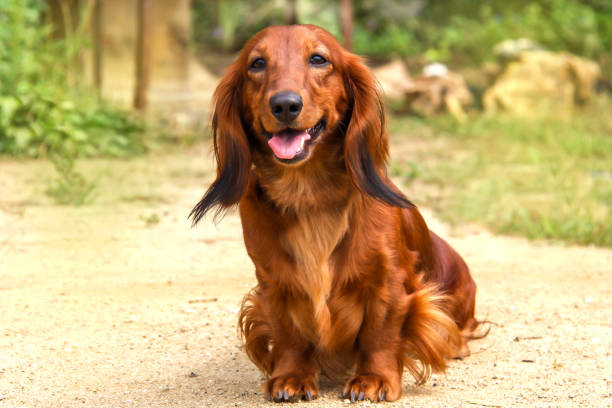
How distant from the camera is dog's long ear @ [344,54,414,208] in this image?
2818 mm

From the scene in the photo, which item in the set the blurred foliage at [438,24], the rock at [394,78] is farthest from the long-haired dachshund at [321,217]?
the blurred foliage at [438,24]

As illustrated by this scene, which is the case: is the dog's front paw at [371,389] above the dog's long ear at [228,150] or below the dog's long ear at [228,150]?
below

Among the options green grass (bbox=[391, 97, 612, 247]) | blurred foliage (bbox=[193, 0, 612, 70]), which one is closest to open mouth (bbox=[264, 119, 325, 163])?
green grass (bbox=[391, 97, 612, 247])

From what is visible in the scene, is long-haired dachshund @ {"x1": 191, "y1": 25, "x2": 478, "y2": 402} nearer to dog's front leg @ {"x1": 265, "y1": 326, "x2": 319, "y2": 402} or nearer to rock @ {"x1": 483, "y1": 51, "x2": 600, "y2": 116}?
dog's front leg @ {"x1": 265, "y1": 326, "x2": 319, "y2": 402}

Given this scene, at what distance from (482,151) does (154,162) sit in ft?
8.79

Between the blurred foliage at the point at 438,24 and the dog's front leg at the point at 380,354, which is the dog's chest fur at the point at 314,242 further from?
the blurred foliage at the point at 438,24

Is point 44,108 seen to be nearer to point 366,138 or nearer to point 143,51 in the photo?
point 143,51

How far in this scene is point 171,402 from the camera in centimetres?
290

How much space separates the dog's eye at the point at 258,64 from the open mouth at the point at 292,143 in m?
0.23

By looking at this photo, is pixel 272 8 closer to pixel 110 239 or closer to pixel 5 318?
pixel 110 239

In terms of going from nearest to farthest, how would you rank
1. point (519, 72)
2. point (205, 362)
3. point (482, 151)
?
point (205, 362), point (482, 151), point (519, 72)

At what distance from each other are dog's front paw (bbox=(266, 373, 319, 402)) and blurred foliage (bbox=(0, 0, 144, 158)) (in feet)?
12.3

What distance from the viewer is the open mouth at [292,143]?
2.73 meters

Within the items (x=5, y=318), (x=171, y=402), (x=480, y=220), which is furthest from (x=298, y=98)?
(x=480, y=220)
